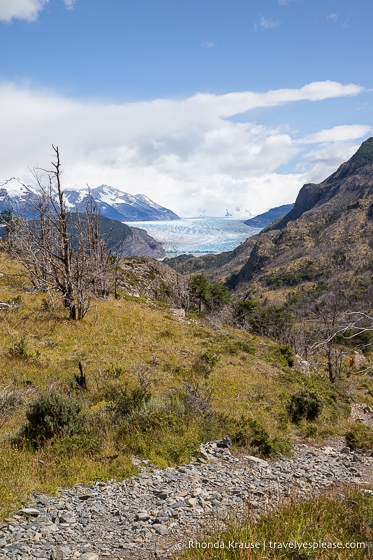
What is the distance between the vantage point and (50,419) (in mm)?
8391

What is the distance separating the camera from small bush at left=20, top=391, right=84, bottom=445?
27.3 ft

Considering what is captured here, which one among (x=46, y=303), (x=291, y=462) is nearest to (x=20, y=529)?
(x=291, y=462)

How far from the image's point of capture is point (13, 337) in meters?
16.3

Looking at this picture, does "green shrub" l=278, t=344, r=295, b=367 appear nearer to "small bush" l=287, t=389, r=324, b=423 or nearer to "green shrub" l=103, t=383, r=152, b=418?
"small bush" l=287, t=389, r=324, b=423

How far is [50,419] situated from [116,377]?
21.2 feet

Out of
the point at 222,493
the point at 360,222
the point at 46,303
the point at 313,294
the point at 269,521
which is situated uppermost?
the point at 360,222

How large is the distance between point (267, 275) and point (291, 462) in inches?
7190

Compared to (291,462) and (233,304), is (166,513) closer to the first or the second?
(291,462)

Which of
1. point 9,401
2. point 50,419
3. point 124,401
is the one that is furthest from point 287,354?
point 50,419

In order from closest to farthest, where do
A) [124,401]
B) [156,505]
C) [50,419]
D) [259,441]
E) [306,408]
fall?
[156,505] → [50,419] → [259,441] → [124,401] → [306,408]

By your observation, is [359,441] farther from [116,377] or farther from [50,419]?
[116,377]

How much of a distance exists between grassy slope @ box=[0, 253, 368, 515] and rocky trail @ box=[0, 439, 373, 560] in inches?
17.9

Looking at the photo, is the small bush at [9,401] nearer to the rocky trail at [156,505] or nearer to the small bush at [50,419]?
the small bush at [50,419]

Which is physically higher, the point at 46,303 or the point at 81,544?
the point at 46,303
